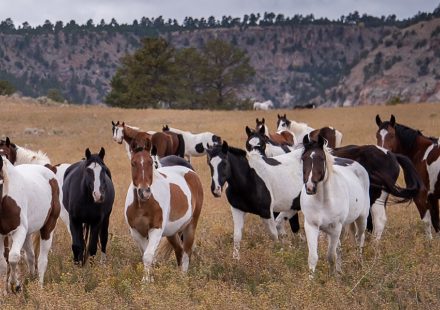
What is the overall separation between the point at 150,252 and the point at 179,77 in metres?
59.7

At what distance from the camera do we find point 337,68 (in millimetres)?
199000

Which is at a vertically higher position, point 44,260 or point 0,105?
point 44,260

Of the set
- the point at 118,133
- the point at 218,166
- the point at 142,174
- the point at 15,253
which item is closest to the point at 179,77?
the point at 118,133

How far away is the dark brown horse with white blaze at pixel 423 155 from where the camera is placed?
37.2 ft

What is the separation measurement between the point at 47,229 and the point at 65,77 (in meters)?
179

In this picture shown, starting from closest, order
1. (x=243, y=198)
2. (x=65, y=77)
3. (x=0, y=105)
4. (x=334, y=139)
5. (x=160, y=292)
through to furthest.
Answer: (x=160, y=292), (x=243, y=198), (x=334, y=139), (x=0, y=105), (x=65, y=77)

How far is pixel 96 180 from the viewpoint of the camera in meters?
8.41

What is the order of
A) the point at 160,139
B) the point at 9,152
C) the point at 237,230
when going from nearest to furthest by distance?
the point at 237,230 < the point at 9,152 < the point at 160,139

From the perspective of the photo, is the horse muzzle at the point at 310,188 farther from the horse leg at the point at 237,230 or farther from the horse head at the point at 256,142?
the horse head at the point at 256,142

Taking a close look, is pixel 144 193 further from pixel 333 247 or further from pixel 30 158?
pixel 30 158

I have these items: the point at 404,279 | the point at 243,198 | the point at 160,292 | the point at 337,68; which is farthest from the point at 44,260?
the point at 337,68

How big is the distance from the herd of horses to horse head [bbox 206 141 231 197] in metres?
0.02

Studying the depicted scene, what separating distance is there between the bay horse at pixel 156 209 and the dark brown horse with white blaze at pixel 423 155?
4.22m

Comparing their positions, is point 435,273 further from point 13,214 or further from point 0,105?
point 0,105
